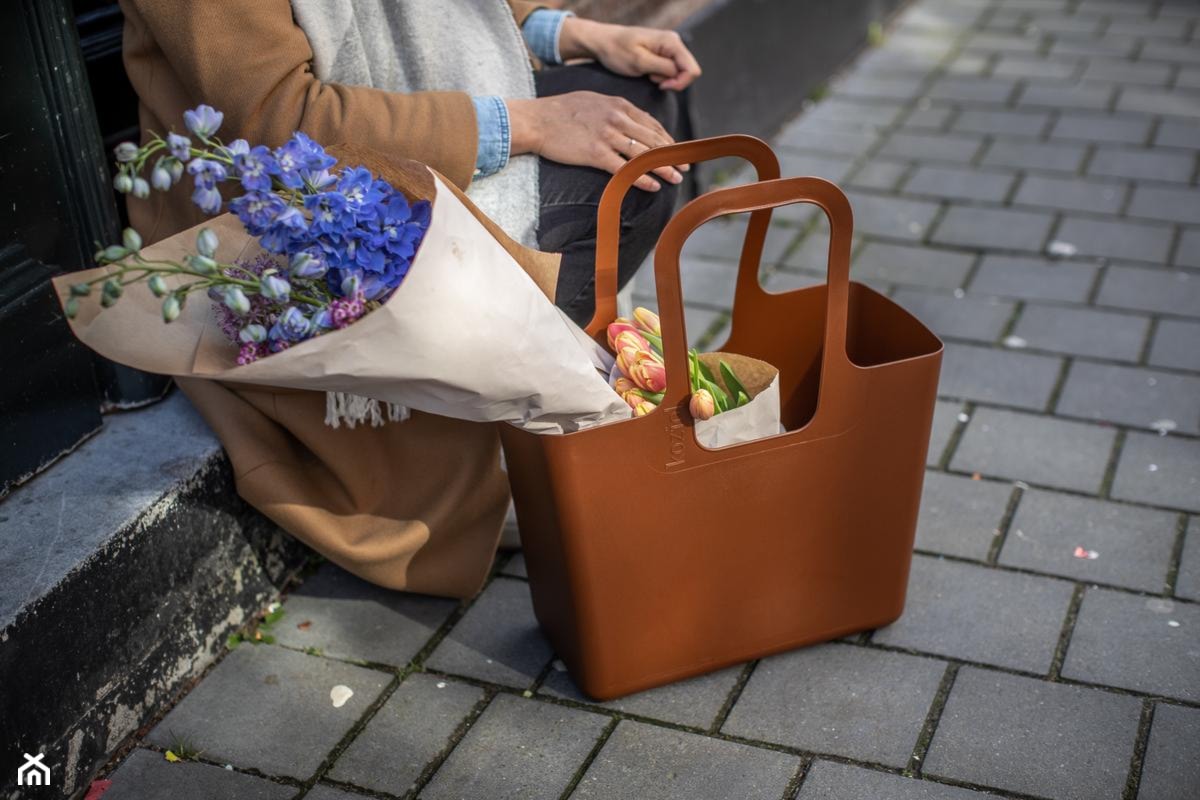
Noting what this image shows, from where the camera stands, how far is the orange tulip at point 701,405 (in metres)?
1.76

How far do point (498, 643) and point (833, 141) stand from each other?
8.47 ft

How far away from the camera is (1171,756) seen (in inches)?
73.9

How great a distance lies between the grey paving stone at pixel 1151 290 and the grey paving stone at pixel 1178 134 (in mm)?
953

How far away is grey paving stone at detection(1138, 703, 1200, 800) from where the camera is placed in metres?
1.82

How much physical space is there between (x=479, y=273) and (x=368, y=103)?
0.53m

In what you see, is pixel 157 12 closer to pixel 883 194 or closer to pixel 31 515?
pixel 31 515

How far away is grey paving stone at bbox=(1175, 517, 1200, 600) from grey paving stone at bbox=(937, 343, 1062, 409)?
495mm

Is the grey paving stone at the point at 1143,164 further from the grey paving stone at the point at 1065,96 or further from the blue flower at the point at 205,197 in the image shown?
the blue flower at the point at 205,197

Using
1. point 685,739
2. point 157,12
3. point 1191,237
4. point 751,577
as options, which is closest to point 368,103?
point 157,12

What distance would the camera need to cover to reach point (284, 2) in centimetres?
196

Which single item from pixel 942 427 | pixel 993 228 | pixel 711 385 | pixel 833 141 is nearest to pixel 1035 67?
pixel 833 141

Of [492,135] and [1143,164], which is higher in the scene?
[492,135]

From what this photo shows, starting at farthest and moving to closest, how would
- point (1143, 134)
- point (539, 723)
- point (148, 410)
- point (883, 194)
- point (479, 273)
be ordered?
1. point (1143, 134)
2. point (883, 194)
3. point (148, 410)
4. point (539, 723)
5. point (479, 273)

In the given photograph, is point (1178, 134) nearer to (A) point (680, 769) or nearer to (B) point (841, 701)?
(B) point (841, 701)
